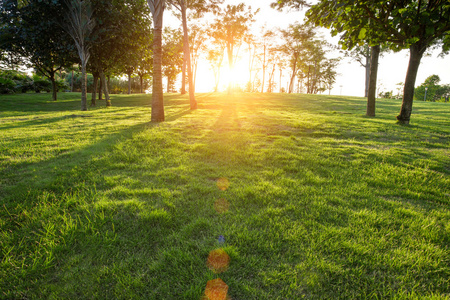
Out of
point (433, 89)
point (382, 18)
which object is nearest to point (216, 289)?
point (382, 18)

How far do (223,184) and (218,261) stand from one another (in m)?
1.96

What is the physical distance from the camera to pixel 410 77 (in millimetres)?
9430

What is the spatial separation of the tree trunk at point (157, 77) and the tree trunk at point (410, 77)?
1139 cm

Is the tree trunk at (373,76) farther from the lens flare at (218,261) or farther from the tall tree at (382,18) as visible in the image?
the lens flare at (218,261)

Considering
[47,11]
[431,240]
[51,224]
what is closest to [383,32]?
[431,240]

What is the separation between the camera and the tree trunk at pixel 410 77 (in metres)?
8.95

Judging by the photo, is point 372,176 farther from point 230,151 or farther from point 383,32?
point 383,32

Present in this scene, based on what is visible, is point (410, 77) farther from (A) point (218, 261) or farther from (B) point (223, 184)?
(A) point (218, 261)

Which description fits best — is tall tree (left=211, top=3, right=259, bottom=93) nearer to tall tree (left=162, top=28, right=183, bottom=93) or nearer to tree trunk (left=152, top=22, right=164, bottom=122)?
tall tree (left=162, top=28, right=183, bottom=93)

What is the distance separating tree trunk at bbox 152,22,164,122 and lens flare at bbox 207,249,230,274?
8.99 m

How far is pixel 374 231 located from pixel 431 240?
2.10 feet

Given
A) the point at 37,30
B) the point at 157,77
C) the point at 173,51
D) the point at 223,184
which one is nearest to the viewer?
the point at 223,184

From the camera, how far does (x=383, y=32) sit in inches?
268

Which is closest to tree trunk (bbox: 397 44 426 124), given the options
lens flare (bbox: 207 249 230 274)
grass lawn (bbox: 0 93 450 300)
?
grass lawn (bbox: 0 93 450 300)
